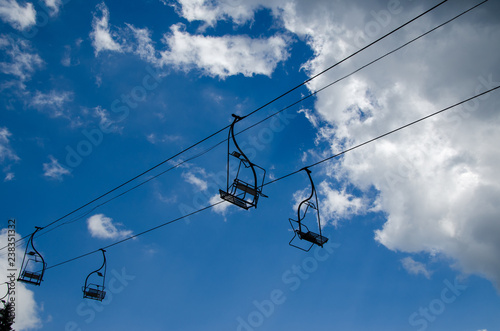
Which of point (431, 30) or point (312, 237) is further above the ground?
point (431, 30)

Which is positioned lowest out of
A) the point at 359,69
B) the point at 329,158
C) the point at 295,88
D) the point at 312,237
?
the point at 312,237

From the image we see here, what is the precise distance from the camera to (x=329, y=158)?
34.4 ft

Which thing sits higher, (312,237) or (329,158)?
(329,158)

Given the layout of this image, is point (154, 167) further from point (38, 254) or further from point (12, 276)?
point (12, 276)

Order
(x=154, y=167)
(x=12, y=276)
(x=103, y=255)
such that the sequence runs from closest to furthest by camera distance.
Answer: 1. (x=154, y=167)
2. (x=103, y=255)
3. (x=12, y=276)

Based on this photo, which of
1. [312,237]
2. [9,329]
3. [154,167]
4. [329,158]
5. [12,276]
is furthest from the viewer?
[9,329]

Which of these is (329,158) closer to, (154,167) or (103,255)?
(154,167)

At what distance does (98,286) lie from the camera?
829 inches

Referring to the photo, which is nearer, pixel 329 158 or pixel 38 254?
pixel 329 158

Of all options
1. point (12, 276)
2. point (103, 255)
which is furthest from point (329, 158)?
point (12, 276)

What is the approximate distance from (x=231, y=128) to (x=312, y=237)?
479cm

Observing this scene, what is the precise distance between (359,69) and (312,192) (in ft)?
15.3

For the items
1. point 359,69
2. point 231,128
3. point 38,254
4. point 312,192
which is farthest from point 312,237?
point 38,254

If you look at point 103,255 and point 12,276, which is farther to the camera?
point 12,276
